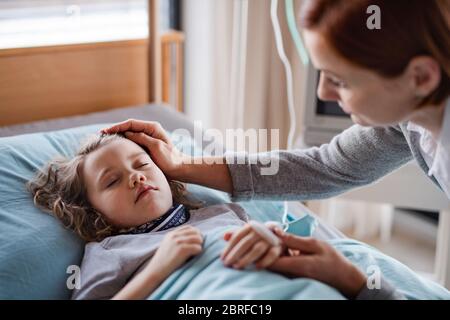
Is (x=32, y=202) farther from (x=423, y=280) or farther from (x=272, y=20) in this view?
(x=272, y=20)

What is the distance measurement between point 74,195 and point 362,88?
55 cm

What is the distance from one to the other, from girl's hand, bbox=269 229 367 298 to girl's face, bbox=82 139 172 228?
286 millimetres

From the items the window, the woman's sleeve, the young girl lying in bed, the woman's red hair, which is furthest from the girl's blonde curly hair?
the window

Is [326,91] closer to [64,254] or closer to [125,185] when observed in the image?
[125,185]

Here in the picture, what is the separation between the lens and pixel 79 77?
175 cm

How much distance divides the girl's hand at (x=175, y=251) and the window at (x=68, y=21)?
0.93m

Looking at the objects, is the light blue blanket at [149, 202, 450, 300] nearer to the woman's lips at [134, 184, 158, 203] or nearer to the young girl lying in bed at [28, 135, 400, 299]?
the young girl lying in bed at [28, 135, 400, 299]

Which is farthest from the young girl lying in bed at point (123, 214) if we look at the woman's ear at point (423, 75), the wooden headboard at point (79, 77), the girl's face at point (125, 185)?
the wooden headboard at point (79, 77)

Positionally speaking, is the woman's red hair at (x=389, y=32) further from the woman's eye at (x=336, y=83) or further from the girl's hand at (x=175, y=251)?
the girl's hand at (x=175, y=251)

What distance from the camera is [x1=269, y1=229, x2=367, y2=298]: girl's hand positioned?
2.89 ft

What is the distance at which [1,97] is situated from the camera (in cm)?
163

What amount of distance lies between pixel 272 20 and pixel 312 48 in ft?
3.71

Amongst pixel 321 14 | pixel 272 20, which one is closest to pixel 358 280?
pixel 321 14

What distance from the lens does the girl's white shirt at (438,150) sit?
94 cm
